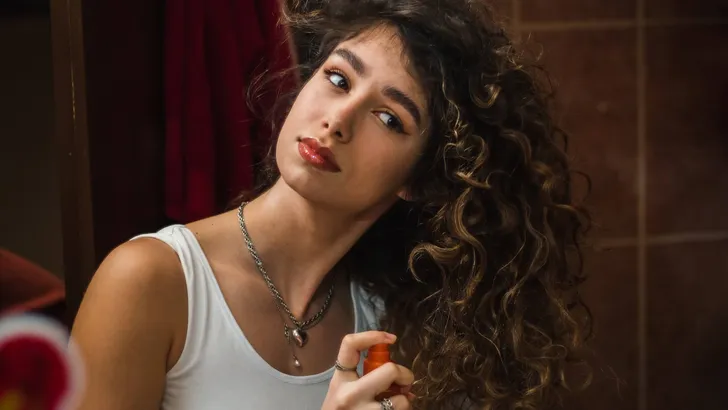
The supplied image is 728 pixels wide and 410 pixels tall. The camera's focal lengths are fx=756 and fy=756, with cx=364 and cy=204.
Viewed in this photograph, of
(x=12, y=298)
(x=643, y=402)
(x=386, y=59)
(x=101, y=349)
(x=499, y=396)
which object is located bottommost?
(x=643, y=402)

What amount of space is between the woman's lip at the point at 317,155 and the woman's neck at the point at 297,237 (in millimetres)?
70

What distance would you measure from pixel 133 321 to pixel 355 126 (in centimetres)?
29

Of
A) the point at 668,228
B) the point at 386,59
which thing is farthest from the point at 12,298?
the point at 668,228

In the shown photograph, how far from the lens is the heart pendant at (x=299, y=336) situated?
841 mm

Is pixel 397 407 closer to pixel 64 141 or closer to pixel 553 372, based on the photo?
pixel 553 372

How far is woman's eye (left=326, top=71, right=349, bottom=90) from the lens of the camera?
79 cm

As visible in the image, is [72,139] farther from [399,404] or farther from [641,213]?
[641,213]

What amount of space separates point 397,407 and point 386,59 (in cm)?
35

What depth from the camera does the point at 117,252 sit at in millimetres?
742

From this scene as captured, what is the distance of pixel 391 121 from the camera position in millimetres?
786

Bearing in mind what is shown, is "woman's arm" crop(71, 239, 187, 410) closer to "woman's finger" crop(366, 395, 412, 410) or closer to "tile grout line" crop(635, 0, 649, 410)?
"woman's finger" crop(366, 395, 412, 410)

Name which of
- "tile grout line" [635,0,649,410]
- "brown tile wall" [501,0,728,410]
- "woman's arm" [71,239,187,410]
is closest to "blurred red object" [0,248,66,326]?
"woman's arm" [71,239,187,410]

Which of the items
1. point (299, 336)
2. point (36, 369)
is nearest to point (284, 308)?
point (299, 336)

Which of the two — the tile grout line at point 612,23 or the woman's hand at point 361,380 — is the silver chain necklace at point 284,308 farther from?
the tile grout line at point 612,23
